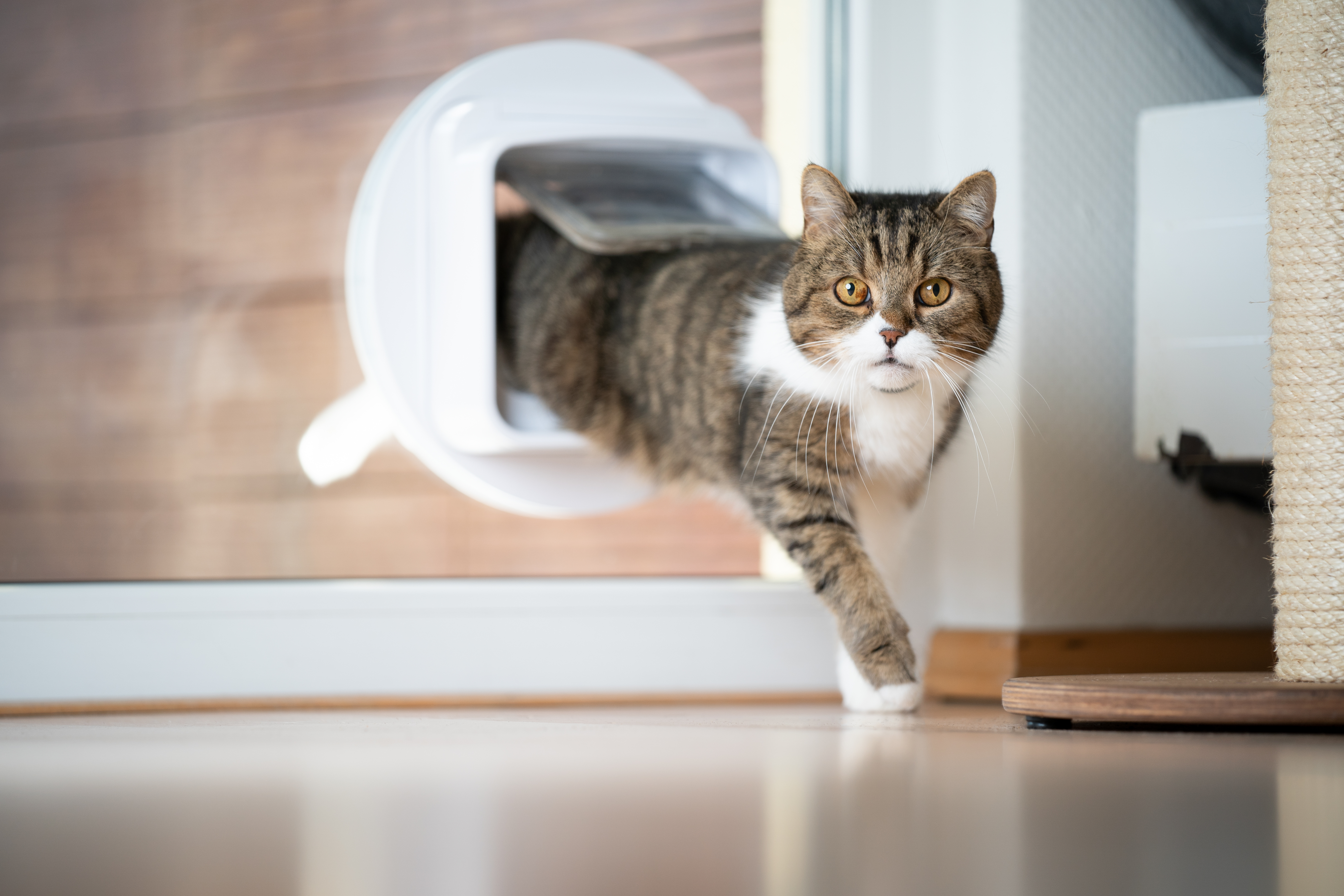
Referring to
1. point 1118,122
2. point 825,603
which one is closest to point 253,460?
point 825,603

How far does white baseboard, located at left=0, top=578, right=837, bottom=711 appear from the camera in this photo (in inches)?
60.4

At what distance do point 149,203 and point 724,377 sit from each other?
2.82ft

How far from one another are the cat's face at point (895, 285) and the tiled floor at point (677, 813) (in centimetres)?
41

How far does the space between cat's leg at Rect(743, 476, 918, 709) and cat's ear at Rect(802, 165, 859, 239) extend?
0.30m

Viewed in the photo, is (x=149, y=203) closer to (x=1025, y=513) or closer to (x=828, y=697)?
(x=828, y=697)

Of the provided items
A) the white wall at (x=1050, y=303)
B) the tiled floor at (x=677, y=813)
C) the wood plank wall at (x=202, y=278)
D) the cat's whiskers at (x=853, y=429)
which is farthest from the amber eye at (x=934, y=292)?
the wood plank wall at (x=202, y=278)

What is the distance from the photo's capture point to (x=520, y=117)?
1.48 m

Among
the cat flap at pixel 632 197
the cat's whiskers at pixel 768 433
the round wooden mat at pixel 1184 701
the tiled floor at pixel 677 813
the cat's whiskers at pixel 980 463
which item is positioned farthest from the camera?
the cat's whiskers at pixel 980 463

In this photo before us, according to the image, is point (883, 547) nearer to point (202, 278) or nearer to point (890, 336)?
point (890, 336)

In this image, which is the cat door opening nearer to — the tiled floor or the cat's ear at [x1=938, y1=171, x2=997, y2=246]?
the cat's ear at [x1=938, y1=171, x2=997, y2=246]

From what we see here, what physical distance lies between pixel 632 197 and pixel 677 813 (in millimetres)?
1050

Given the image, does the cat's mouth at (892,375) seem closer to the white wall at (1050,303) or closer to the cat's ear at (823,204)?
the cat's ear at (823,204)

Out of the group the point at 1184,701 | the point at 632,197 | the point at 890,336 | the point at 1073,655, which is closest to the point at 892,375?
the point at 890,336

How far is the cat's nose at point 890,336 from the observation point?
4.00ft
